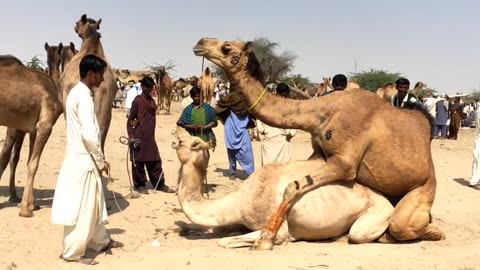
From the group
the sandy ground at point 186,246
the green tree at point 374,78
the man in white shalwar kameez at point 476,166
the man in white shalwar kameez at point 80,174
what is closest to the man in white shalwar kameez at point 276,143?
the sandy ground at point 186,246

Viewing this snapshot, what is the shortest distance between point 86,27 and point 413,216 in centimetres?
572

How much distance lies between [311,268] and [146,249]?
2.08 meters

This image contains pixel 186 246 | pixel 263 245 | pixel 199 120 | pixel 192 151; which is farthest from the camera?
pixel 199 120

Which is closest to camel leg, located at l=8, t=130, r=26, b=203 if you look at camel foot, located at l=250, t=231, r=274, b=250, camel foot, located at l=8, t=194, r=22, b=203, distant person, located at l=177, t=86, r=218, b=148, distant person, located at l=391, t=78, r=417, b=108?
camel foot, located at l=8, t=194, r=22, b=203

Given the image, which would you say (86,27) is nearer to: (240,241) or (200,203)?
(200,203)

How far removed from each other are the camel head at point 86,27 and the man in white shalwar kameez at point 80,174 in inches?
126

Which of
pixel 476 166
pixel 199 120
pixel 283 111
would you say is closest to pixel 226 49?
pixel 283 111

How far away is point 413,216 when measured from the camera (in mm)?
6281

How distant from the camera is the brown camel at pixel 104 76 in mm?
7828

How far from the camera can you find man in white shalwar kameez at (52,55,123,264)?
5.54 metres

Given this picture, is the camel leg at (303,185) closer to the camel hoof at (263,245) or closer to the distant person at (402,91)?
the camel hoof at (263,245)

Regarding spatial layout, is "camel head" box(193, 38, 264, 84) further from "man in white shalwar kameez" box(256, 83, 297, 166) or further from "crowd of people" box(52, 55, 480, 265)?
"man in white shalwar kameez" box(256, 83, 297, 166)

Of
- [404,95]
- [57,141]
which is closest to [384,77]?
[57,141]

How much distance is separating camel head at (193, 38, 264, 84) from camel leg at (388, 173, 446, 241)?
7.84 ft
